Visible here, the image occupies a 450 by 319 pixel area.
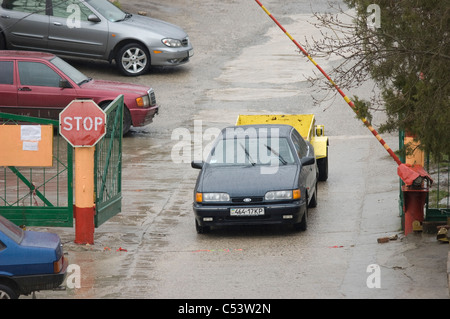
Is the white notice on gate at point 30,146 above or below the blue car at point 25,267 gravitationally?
above

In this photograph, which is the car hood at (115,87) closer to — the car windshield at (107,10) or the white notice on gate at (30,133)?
the car windshield at (107,10)

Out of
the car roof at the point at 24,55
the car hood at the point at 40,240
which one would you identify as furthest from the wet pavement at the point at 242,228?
the car roof at the point at 24,55

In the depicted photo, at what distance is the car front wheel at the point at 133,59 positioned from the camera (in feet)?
76.6

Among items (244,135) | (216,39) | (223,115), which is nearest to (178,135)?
(223,115)

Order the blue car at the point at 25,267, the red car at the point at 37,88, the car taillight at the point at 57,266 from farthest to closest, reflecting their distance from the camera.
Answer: the red car at the point at 37,88, the car taillight at the point at 57,266, the blue car at the point at 25,267

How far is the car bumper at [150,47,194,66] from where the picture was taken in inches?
921

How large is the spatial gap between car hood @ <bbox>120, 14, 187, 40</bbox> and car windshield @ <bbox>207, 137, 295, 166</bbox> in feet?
30.0

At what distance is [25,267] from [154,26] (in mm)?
14841

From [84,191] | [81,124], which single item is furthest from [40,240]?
[81,124]

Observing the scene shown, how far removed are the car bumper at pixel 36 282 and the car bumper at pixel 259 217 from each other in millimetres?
3913

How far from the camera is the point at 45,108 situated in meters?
19.4

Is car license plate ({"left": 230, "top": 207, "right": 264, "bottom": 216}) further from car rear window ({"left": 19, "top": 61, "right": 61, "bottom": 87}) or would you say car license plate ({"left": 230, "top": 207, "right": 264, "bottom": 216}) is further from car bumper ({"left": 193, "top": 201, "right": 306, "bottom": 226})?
car rear window ({"left": 19, "top": 61, "right": 61, "bottom": 87})

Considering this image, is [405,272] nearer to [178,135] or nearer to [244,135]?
[244,135]

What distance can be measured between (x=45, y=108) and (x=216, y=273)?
29.0 ft
